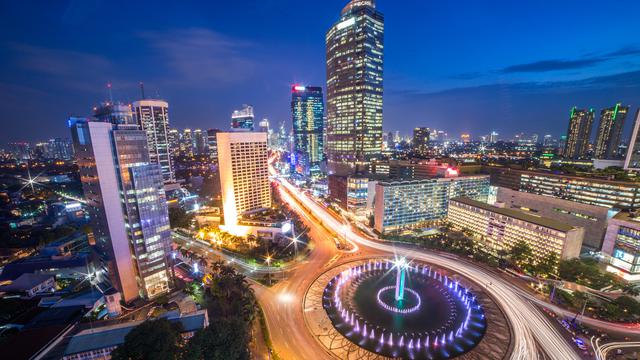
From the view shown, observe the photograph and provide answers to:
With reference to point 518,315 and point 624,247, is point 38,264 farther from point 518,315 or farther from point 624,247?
point 624,247

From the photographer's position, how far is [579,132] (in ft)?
614

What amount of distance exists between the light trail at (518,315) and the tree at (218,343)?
40379mm

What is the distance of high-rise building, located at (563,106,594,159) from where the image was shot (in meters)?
183

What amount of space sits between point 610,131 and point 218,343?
824ft

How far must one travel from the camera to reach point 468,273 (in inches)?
2287

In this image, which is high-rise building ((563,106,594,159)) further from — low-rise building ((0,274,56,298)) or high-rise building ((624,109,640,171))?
low-rise building ((0,274,56,298))

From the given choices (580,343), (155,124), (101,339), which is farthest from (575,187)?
(155,124)

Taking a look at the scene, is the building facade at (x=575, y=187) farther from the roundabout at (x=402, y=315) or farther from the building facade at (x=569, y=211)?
the roundabout at (x=402, y=315)

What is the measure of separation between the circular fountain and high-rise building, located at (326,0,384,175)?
274 feet

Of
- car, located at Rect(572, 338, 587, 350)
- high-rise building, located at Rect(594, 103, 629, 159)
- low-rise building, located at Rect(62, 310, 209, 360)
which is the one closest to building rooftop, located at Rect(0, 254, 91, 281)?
low-rise building, located at Rect(62, 310, 209, 360)

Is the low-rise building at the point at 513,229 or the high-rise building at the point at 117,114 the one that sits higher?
the high-rise building at the point at 117,114

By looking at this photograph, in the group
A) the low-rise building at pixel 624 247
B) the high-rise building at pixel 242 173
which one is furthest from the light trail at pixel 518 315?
the high-rise building at pixel 242 173

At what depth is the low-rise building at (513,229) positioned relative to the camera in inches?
2295

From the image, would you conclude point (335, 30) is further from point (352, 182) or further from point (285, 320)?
point (285, 320)
